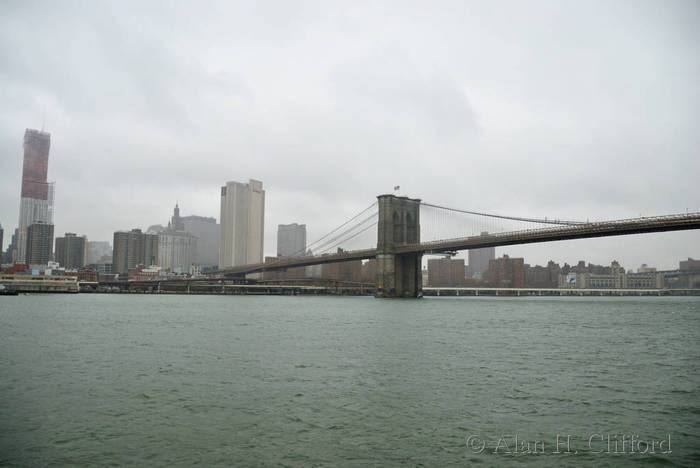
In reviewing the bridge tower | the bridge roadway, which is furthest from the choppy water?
the bridge tower

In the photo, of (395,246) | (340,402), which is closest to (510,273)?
(395,246)

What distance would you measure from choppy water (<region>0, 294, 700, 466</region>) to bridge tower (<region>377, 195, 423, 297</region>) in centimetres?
6399

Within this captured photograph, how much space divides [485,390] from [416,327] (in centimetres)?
1980

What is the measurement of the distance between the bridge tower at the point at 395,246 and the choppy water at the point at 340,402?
2519 inches

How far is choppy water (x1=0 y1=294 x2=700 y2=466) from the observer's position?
9.52 metres

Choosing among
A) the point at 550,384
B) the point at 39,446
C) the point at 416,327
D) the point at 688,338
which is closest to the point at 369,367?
the point at 550,384

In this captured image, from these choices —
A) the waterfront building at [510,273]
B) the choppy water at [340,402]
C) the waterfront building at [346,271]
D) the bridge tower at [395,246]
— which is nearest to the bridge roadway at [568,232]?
the bridge tower at [395,246]

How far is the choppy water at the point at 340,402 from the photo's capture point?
952 cm

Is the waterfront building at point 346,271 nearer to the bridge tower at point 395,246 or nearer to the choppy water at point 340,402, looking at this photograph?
the bridge tower at point 395,246

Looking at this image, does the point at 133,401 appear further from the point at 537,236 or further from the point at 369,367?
the point at 537,236

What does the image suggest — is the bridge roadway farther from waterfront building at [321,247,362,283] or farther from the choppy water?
waterfront building at [321,247,362,283]

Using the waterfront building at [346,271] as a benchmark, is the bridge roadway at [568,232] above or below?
above

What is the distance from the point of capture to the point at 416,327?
34.0 m

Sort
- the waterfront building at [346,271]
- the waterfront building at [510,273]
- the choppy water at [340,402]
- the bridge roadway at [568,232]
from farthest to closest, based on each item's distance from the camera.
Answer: the waterfront building at [510,273]
the waterfront building at [346,271]
the bridge roadway at [568,232]
the choppy water at [340,402]
